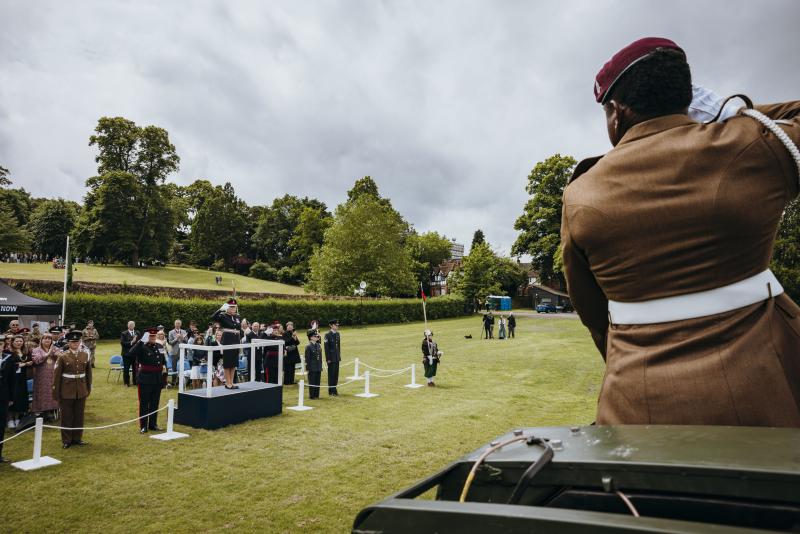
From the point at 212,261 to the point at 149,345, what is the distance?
77657 mm

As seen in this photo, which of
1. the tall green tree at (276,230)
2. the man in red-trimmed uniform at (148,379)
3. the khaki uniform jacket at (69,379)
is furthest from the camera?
the tall green tree at (276,230)

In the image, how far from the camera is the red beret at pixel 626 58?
166cm

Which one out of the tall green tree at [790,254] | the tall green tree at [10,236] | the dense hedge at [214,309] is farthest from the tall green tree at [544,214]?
the tall green tree at [10,236]

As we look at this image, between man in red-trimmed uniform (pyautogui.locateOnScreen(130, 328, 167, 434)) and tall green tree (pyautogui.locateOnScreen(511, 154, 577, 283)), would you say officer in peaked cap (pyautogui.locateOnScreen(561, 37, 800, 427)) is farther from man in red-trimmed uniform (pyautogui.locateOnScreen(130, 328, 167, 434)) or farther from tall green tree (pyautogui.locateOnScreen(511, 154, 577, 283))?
tall green tree (pyautogui.locateOnScreen(511, 154, 577, 283))

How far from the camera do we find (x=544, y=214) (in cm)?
5441

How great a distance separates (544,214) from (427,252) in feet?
109

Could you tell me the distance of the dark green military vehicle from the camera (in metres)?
0.91

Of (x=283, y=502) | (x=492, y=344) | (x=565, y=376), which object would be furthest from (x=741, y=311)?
(x=492, y=344)

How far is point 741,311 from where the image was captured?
1.42 m

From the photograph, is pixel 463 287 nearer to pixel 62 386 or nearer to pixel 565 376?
pixel 565 376

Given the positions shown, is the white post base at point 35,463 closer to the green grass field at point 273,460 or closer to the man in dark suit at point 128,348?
the green grass field at point 273,460

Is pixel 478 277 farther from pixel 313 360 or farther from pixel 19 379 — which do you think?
pixel 19 379

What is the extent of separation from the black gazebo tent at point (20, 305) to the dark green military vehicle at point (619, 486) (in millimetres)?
20905

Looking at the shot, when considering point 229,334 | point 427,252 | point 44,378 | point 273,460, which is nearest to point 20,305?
point 44,378
